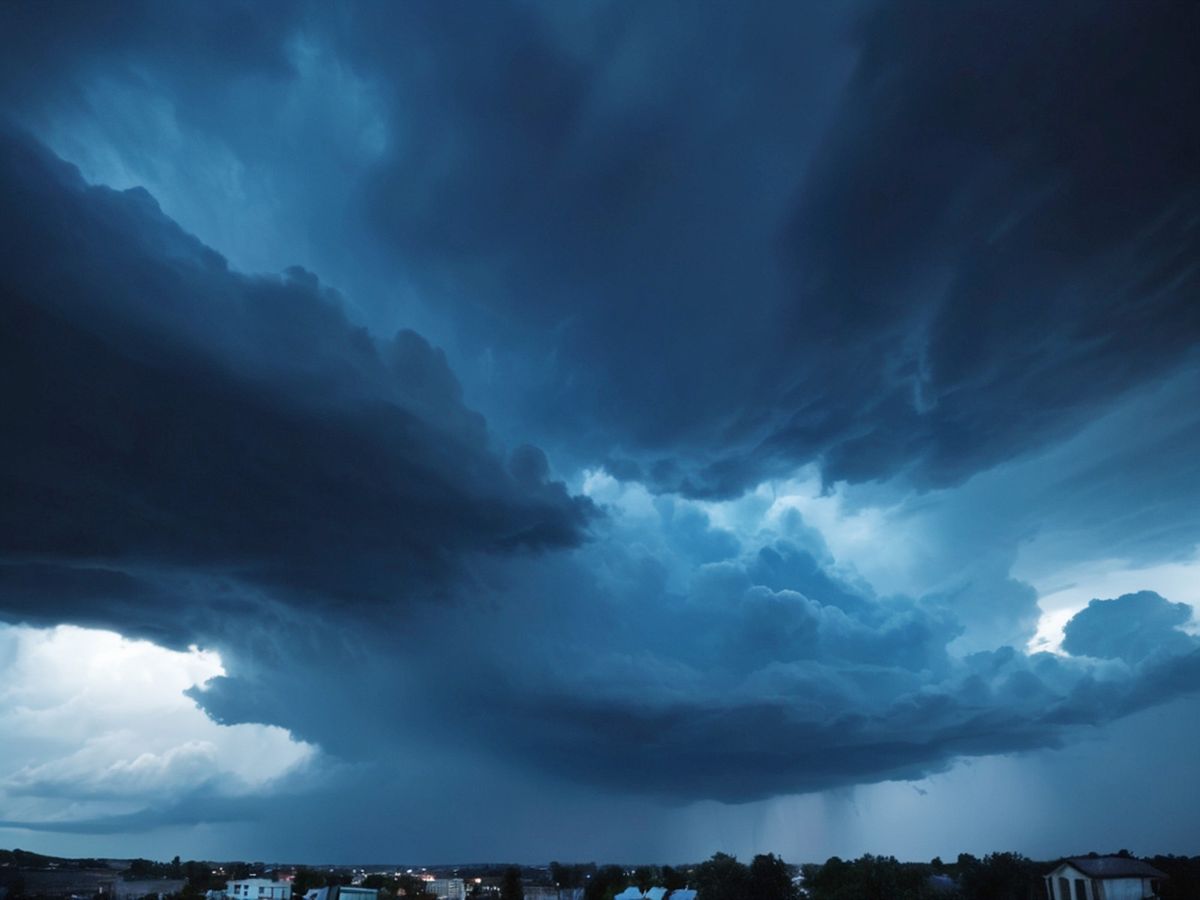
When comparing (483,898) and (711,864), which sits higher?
(711,864)

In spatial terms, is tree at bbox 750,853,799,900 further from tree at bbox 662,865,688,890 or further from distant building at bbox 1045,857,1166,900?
tree at bbox 662,865,688,890

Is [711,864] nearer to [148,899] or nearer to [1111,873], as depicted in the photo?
[1111,873]

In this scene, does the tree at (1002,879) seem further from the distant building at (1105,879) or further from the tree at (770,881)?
the tree at (770,881)

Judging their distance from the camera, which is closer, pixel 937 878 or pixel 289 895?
pixel 937 878

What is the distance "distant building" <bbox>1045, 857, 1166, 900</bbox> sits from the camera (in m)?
75.2

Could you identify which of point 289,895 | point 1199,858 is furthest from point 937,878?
point 289,895

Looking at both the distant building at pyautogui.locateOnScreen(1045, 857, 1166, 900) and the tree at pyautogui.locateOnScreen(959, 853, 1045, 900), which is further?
the tree at pyautogui.locateOnScreen(959, 853, 1045, 900)

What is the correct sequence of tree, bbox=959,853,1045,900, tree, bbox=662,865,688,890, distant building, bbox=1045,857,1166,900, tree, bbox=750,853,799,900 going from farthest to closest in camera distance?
tree, bbox=662,865,688,890, tree, bbox=750,853,799,900, tree, bbox=959,853,1045,900, distant building, bbox=1045,857,1166,900

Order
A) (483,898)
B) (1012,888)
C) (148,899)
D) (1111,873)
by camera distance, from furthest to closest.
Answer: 1. (483,898)
2. (148,899)
3. (1012,888)
4. (1111,873)

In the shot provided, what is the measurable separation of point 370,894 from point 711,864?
43.3 meters

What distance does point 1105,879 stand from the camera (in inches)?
2970

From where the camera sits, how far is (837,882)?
9181 centimetres

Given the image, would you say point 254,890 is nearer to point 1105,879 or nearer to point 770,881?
point 770,881

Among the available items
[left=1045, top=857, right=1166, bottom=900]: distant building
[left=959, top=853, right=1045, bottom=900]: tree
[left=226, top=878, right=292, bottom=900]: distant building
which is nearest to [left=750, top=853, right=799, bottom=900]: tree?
[left=959, top=853, right=1045, bottom=900]: tree
